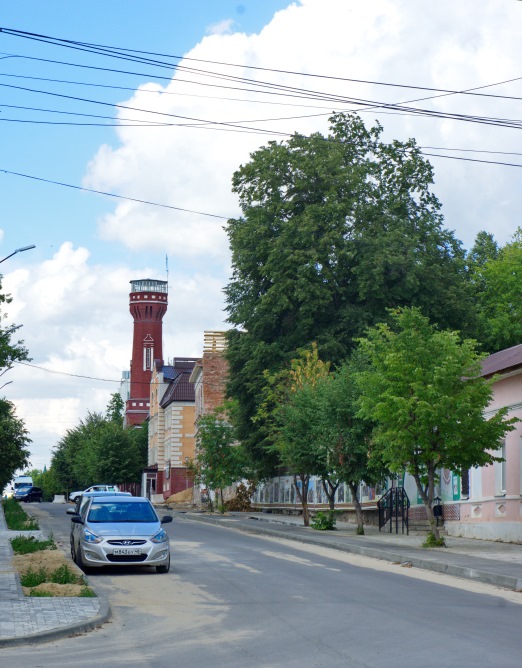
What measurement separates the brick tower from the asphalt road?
97913mm

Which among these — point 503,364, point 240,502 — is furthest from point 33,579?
point 240,502

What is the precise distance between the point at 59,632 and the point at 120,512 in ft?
29.8

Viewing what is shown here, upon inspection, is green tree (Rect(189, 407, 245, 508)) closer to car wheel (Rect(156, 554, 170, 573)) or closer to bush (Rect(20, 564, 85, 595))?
car wheel (Rect(156, 554, 170, 573))

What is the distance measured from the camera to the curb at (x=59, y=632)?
11.2m

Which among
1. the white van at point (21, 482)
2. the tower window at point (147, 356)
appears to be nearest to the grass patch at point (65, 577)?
the white van at point (21, 482)

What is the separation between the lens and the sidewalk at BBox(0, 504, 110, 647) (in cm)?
1167

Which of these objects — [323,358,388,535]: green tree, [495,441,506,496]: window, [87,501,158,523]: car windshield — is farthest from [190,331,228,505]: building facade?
[87,501,158,523]: car windshield

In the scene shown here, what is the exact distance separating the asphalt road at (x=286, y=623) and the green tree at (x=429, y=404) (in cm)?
577

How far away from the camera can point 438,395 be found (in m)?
25.7

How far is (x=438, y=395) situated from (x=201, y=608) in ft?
41.4

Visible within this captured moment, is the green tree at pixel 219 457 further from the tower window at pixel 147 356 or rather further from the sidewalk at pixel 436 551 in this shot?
the tower window at pixel 147 356

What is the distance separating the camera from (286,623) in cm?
1286

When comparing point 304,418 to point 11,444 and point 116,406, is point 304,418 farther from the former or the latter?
point 116,406

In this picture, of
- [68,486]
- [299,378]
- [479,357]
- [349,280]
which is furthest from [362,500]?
[68,486]
